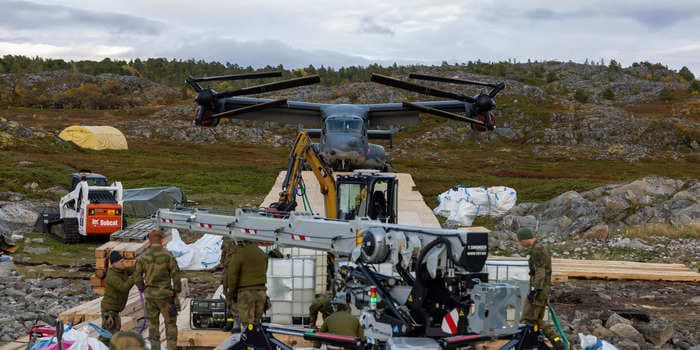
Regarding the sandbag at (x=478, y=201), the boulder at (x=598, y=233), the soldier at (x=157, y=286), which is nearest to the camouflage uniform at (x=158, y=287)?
the soldier at (x=157, y=286)

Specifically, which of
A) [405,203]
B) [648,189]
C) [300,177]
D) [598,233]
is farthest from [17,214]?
[648,189]

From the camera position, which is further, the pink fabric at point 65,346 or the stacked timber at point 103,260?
the stacked timber at point 103,260

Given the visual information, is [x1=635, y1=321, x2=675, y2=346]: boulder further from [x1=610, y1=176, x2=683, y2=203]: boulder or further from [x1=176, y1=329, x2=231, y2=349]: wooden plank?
[x1=610, y1=176, x2=683, y2=203]: boulder

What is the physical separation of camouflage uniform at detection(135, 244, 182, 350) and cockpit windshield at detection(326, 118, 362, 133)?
56.4 feet

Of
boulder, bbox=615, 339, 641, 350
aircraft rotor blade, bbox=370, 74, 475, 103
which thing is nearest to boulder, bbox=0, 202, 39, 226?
aircraft rotor blade, bbox=370, 74, 475, 103

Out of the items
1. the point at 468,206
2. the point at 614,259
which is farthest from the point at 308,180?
the point at 614,259

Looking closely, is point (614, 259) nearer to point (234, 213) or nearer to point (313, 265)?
point (313, 265)

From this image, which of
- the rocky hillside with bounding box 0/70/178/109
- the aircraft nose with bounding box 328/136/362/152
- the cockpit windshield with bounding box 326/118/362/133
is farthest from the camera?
the rocky hillside with bounding box 0/70/178/109

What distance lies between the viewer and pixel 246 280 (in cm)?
965

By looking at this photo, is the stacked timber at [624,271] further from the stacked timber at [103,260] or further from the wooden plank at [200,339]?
the wooden plank at [200,339]

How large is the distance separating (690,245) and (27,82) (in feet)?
314

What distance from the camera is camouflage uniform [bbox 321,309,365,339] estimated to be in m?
7.97

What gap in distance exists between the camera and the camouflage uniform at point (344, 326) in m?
7.97

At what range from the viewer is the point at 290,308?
11.2 metres
